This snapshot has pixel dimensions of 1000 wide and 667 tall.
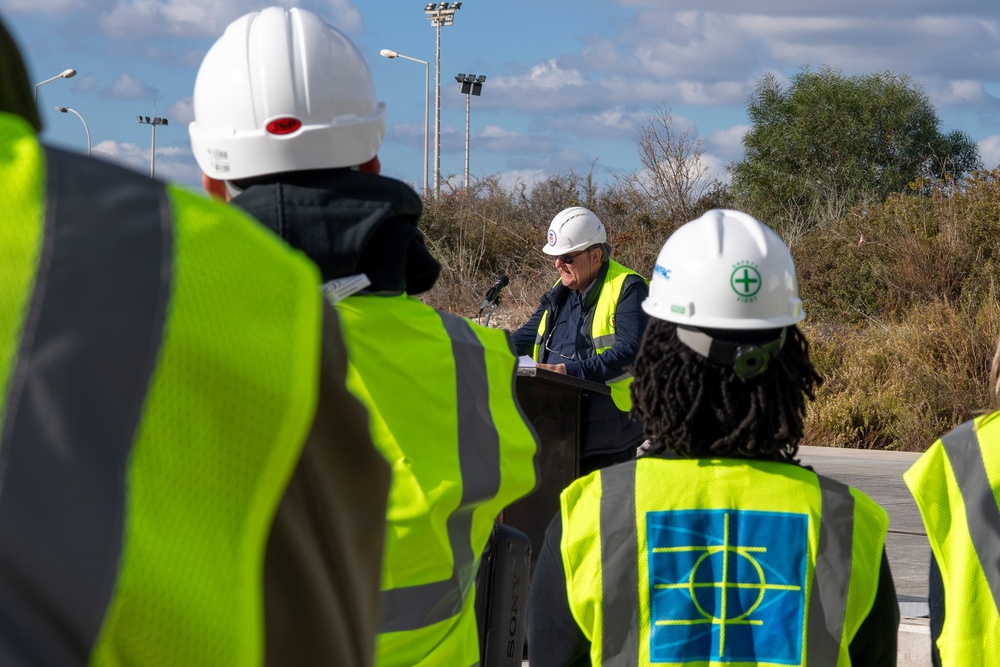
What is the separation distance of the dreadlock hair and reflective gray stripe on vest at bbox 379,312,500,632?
39 cm

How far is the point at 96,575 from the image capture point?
2.54 feet

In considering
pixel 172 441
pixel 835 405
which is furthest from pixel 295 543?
pixel 835 405

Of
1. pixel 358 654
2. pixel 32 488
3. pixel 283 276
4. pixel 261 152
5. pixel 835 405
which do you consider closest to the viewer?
pixel 32 488

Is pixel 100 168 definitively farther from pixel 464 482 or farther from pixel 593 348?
pixel 593 348

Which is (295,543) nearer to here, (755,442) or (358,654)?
(358,654)

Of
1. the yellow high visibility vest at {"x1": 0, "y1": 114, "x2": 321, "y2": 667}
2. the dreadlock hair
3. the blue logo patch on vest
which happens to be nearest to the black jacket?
the dreadlock hair

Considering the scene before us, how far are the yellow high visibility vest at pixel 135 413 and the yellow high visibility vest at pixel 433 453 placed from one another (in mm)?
1233

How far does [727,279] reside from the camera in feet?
8.75

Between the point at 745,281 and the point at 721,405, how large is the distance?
1.04 feet

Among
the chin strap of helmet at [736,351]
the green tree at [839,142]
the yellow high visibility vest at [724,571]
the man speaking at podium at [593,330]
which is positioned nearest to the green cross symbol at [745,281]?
the chin strap of helmet at [736,351]

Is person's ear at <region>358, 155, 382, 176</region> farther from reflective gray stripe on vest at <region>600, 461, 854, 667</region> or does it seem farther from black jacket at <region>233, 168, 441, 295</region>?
reflective gray stripe on vest at <region>600, 461, 854, 667</region>

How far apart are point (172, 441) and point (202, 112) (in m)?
1.89

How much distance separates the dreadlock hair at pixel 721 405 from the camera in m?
2.47

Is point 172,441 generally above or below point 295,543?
above
